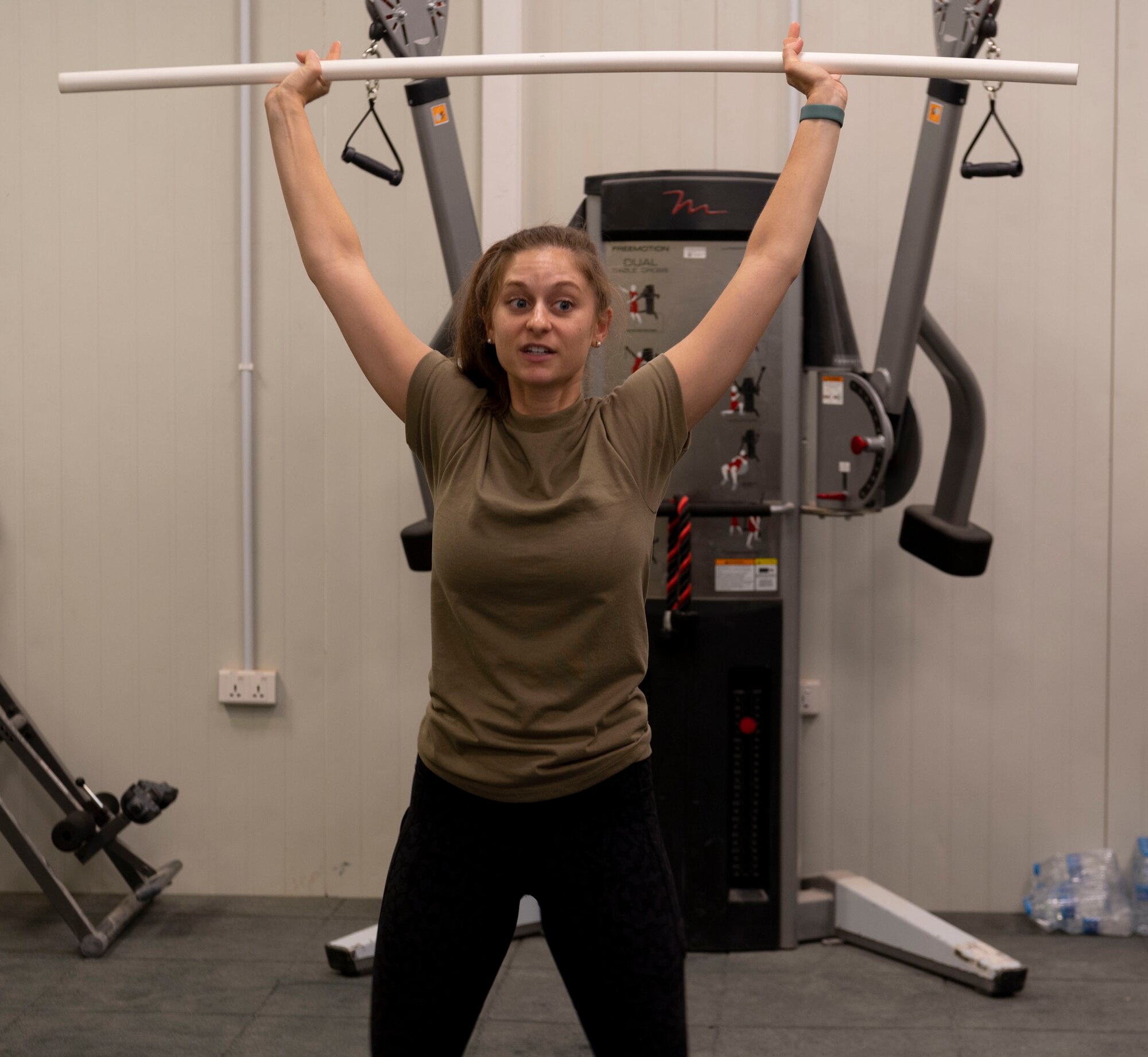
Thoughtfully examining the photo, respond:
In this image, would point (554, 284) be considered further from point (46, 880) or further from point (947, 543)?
point (46, 880)

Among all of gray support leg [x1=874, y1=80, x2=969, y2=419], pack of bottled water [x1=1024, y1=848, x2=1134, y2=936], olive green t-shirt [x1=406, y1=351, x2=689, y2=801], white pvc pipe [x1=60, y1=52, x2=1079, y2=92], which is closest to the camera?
olive green t-shirt [x1=406, y1=351, x2=689, y2=801]

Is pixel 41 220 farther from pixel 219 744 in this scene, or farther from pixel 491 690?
pixel 491 690

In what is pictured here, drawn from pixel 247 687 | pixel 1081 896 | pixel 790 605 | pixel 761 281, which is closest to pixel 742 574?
pixel 790 605

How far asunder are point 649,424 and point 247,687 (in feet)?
7.39

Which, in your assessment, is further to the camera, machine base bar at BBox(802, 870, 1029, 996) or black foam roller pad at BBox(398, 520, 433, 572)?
black foam roller pad at BBox(398, 520, 433, 572)

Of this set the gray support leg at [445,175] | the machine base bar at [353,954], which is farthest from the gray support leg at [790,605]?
the gray support leg at [445,175]

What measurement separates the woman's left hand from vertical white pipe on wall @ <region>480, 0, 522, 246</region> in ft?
5.27

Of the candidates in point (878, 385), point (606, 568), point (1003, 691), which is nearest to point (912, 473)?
point (878, 385)

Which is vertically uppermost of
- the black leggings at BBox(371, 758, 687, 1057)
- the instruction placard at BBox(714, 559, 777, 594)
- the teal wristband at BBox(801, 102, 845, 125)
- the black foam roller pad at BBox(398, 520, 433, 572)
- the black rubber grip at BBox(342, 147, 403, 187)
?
the black rubber grip at BBox(342, 147, 403, 187)

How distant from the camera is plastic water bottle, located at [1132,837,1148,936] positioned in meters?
3.06

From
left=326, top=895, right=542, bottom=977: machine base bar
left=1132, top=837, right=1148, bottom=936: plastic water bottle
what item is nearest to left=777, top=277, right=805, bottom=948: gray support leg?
left=326, top=895, right=542, bottom=977: machine base bar

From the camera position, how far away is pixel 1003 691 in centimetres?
321

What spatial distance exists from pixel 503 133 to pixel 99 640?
1.75 m

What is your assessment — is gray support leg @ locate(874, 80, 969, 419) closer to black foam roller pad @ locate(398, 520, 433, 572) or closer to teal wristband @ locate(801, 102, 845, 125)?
black foam roller pad @ locate(398, 520, 433, 572)
